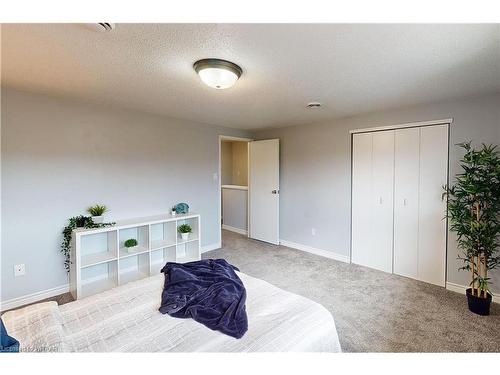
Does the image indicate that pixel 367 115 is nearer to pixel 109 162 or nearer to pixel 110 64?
pixel 110 64

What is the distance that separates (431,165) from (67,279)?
4.45 meters

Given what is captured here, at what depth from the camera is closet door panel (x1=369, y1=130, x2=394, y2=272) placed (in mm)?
3301

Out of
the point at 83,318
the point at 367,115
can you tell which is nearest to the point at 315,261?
the point at 367,115

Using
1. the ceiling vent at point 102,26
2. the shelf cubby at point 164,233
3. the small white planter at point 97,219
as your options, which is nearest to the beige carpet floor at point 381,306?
the shelf cubby at point 164,233

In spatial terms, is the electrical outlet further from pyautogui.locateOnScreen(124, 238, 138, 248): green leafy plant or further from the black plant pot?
the black plant pot

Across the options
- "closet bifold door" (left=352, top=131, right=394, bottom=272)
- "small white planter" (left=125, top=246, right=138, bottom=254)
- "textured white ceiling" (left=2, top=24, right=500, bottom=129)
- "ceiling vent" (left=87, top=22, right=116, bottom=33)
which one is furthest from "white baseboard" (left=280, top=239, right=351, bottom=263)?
"ceiling vent" (left=87, top=22, right=116, bottom=33)

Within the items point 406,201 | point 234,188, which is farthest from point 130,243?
point 406,201

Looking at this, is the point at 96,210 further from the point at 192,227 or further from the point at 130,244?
the point at 192,227

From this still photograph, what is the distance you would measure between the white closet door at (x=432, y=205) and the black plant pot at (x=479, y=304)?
0.56m

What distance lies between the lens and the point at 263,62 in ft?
6.03

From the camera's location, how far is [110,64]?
6.14ft
